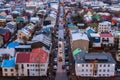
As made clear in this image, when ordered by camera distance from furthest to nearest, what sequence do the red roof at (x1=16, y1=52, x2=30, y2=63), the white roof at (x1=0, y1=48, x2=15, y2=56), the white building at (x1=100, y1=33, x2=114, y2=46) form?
the white building at (x1=100, y1=33, x2=114, y2=46) → the white roof at (x1=0, y1=48, x2=15, y2=56) → the red roof at (x1=16, y1=52, x2=30, y2=63)

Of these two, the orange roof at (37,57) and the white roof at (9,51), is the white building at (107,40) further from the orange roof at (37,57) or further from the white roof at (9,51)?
the white roof at (9,51)

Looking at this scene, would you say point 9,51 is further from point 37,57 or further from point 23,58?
point 37,57

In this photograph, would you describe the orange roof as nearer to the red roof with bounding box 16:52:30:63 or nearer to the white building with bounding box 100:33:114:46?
the red roof with bounding box 16:52:30:63

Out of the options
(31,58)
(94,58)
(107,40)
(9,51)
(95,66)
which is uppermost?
(31,58)

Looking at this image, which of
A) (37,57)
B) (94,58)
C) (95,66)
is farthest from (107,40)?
(37,57)

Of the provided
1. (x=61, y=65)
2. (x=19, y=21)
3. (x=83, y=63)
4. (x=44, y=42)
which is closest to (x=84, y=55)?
(x=83, y=63)

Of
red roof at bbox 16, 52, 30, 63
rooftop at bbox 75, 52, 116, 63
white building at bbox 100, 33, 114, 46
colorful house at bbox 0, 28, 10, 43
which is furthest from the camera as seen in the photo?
colorful house at bbox 0, 28, 10, 43

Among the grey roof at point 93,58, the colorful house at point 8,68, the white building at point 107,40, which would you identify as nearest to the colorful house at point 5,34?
the colorful house at point 8,68

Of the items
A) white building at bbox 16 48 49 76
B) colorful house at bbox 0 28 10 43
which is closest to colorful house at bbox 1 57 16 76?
white building at bbox 16 48 49 76
